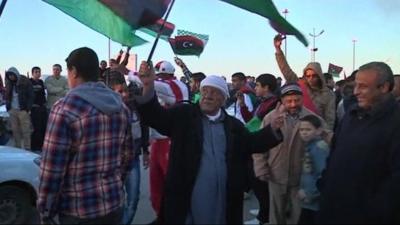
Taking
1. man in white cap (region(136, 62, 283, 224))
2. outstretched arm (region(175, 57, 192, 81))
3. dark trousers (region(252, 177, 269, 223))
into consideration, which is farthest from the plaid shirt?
outstretched arm (region(175, 57, 192, 81))

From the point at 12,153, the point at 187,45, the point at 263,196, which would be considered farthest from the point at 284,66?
the point at 187,45

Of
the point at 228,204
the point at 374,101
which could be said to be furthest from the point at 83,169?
the point at 374,101

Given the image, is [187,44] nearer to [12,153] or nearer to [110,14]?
[12,153]

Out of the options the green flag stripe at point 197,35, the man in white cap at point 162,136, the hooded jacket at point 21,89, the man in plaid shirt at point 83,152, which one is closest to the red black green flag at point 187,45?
the green flag stripe at point 197,35

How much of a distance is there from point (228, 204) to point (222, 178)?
0.20m

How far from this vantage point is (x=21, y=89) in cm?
1223

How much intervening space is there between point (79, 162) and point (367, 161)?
1763 millimetres

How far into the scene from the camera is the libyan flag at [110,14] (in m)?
5.13

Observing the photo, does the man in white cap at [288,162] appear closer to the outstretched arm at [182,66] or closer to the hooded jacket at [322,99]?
the hooded jacket at [322,99]

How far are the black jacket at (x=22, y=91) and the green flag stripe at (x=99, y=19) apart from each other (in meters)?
6.63

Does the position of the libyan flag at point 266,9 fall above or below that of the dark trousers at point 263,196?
above

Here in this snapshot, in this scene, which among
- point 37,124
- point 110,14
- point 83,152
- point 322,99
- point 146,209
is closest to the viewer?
point 83,152

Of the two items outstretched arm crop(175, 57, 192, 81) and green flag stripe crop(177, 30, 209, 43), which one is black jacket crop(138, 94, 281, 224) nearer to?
outstretched arm crop(175, 57, 192, 81)

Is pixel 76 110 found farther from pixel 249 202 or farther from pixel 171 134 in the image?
pixel 249 202
